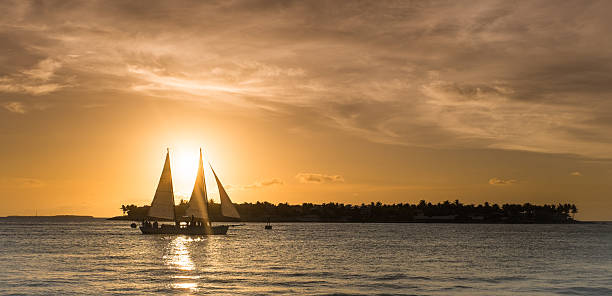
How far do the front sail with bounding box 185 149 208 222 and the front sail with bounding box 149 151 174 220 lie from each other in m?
4.12

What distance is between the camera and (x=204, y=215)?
437ft

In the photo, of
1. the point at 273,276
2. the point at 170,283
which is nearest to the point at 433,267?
the point at 273,276

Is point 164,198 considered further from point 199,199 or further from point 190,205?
point 199,199

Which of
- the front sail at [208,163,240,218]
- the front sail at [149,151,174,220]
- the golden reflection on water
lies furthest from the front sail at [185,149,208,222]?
the golden reflection on water

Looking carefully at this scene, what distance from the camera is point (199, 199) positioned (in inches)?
5113

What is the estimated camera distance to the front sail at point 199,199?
12938 centimetres

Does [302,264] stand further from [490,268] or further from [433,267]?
[490,268]

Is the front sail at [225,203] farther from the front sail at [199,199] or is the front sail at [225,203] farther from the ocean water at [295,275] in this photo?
the ocean water at [295,275]

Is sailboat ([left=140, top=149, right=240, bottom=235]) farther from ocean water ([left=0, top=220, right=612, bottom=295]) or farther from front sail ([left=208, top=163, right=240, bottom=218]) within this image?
ocean water ([left=0, top=220, right=612, bottom=295])

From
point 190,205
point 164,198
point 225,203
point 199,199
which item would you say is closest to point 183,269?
point 199,199

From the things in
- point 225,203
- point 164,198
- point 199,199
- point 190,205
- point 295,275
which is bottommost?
point 295,275

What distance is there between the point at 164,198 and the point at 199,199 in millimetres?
7089

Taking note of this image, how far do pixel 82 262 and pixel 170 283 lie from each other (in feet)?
83.8

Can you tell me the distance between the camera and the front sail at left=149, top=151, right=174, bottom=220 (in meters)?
128
